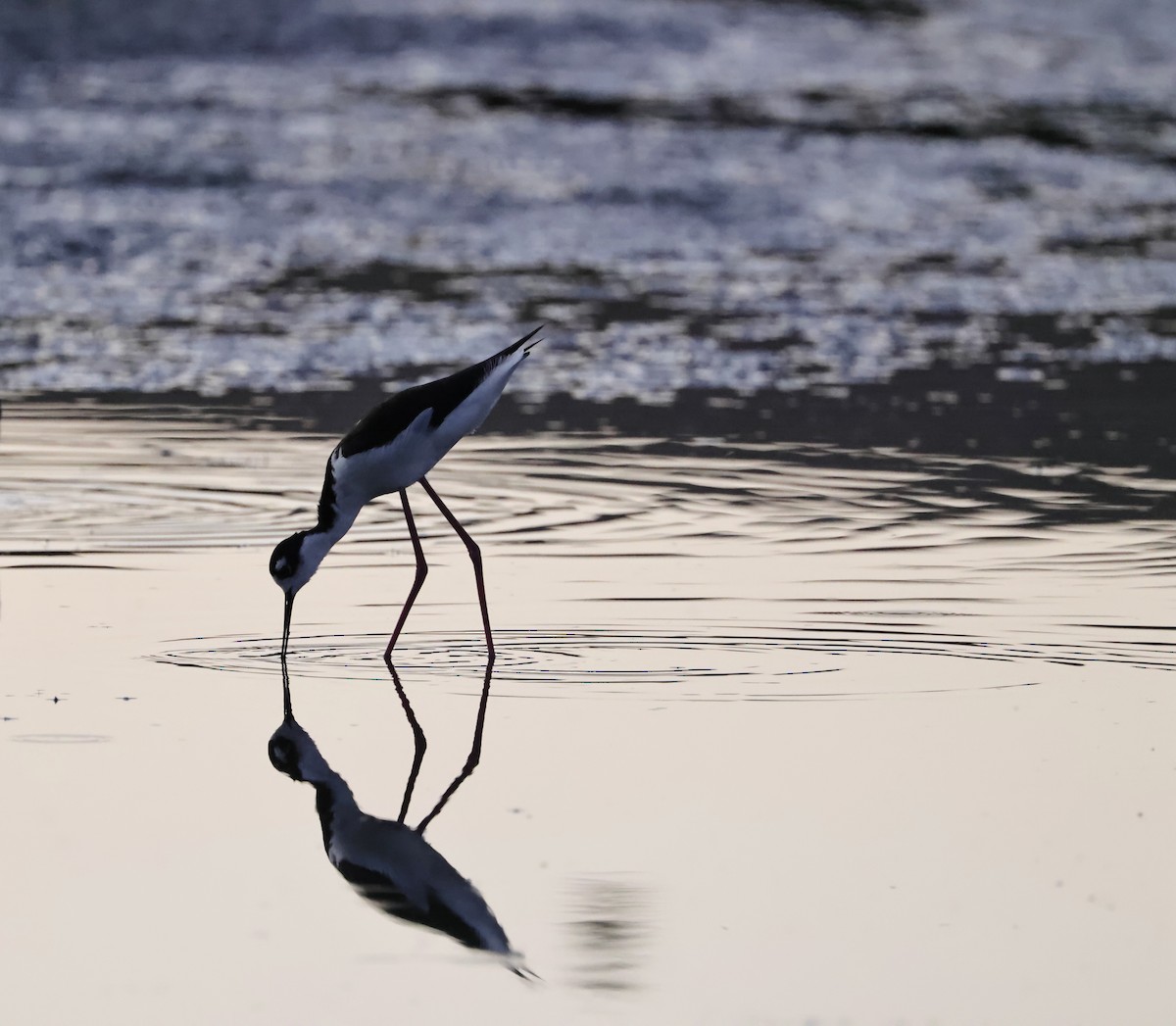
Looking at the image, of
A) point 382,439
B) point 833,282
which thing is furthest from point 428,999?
point 833,282

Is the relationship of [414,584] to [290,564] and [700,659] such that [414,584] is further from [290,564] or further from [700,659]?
[700,659]

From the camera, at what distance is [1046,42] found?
2441cm

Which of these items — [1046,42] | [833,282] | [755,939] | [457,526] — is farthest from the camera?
[1046,42]

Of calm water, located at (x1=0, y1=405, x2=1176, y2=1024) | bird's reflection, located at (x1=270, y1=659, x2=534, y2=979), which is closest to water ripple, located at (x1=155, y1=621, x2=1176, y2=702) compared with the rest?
calm water, located at (x1=0, y1=405, x2=1176, y2=1024)

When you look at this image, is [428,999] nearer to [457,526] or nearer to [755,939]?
[755,939]

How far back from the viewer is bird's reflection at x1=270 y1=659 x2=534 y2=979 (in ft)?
12.5

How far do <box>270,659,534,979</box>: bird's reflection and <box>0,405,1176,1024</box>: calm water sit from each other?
0.04 metres

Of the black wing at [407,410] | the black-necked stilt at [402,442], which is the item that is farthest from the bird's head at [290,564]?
the black wing at [407,410]

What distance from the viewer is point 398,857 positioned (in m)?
4.19

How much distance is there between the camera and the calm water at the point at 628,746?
12.0 feet

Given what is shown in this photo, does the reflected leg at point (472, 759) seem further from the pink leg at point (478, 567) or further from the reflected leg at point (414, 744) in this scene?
the pink leg at point (478, 567)

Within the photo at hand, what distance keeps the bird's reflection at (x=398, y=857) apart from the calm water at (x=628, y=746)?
1.5 inches

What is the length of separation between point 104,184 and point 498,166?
3.02 m

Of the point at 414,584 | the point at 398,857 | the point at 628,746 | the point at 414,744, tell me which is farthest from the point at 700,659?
the point at 398,857
